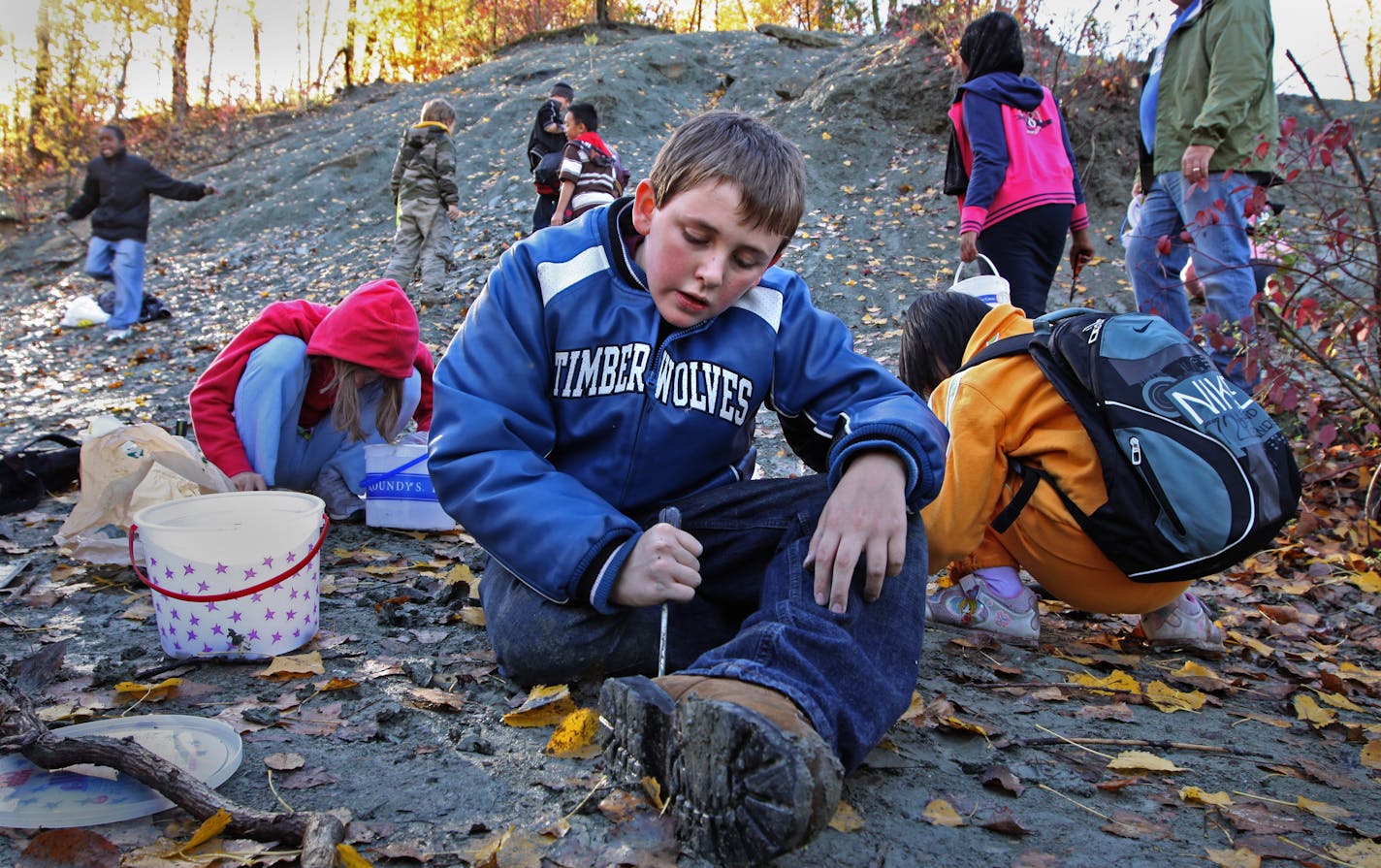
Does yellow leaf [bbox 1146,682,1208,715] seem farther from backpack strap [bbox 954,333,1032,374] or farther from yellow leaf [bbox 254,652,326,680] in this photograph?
yellow leaf [bbox 254,652,326,680]

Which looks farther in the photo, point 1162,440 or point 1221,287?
point 1221,287

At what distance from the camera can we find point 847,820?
1.46 meters

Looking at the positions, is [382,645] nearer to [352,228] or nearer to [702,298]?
[702,298]

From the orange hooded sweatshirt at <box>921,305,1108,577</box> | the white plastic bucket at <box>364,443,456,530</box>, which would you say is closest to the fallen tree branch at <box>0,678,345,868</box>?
the orange hooded sweatshirt at <box>921,305,1108,577</box>

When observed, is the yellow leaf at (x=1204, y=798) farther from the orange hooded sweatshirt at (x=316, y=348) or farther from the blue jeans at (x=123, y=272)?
the blue jeans at (x=123, y=272)

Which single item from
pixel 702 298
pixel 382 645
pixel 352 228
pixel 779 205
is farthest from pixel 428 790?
pixel 352 228

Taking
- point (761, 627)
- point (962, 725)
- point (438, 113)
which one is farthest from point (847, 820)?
point (438, 113)

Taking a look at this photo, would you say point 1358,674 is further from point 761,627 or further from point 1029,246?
point 1029,246

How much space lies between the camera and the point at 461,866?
1.30 m

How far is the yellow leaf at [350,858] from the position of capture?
126 cm

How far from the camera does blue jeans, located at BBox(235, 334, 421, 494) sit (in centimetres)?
312

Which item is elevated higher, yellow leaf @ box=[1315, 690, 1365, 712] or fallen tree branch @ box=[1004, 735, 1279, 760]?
fallen tree branch @ box=[1004, 735, 1279, 760]

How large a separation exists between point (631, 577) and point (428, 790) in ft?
1.60

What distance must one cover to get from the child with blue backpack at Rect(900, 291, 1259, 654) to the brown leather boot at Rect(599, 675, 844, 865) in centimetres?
114
